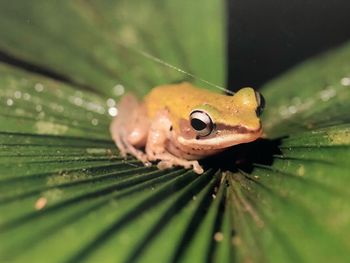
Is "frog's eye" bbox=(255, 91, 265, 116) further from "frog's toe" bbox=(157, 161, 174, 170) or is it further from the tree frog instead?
"frog's toe" bbox=(157, 161, 174, 170)

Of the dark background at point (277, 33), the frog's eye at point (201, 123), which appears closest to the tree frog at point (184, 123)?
the frog's eye at point (201, 123)

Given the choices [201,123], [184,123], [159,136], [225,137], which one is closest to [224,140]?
[225,137]

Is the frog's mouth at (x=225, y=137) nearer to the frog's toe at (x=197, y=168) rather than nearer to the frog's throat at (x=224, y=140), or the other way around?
the frog's throat at (x=224, y=140)

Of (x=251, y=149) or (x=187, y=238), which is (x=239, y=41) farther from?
(x=187, y=238)

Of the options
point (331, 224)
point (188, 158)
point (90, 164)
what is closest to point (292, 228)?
point (331, 224)

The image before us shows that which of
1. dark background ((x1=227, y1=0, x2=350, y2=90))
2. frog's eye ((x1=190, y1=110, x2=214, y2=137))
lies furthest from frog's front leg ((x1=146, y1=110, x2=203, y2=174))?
dark background ((x1=227, y1=0, x2=350, y2=90))

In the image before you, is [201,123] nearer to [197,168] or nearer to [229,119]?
[229,119]
